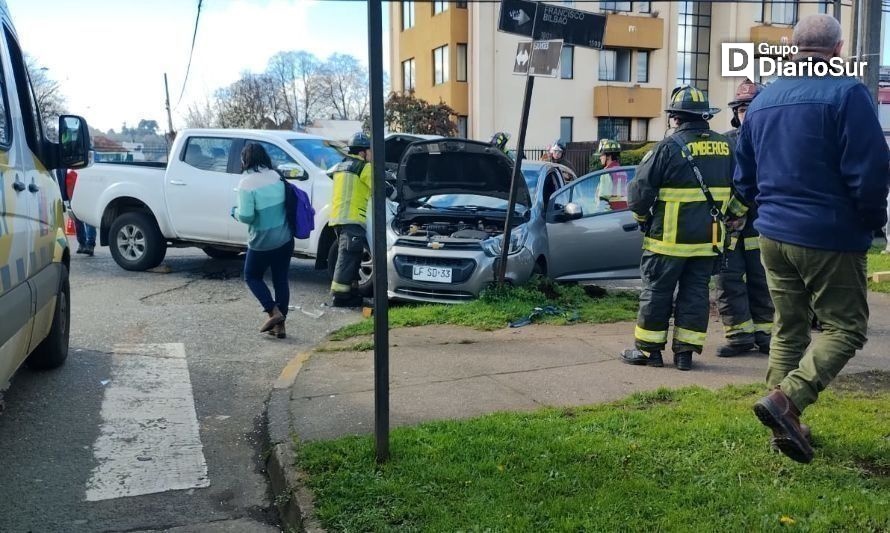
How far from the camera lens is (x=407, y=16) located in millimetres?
34438

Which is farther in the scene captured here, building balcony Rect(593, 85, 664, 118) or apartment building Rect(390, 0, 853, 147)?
building balcony Rect(593, 85, 664, 118)

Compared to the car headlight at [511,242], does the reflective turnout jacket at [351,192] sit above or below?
above

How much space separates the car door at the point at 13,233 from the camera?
13.0 ft

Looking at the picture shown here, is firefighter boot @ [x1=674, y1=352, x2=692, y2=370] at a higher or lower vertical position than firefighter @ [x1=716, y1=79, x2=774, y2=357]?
lower

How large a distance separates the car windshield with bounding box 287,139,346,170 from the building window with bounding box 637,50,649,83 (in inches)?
982

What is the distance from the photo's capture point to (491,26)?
29.1 metres

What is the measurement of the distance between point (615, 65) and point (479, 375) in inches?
1142

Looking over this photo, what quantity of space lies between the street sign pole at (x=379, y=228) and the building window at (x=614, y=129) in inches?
1165

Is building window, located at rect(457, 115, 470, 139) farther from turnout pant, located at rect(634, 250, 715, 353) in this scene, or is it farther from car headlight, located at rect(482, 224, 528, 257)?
turnout pant, located at rect(634, 250, 715, 353)

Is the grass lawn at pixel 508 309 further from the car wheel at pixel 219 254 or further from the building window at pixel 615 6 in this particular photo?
the building window at pixel 615 6

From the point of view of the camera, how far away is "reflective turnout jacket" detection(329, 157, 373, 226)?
27.4 ft

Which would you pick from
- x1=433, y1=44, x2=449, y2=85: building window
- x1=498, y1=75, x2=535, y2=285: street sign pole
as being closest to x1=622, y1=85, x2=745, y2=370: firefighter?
x1=498, y1=75, x2=535, y2=285: street sign pole

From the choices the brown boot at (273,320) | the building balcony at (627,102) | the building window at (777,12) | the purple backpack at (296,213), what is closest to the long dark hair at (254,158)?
the purple backpack at (296,213)

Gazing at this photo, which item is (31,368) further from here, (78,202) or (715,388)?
(78,202)
